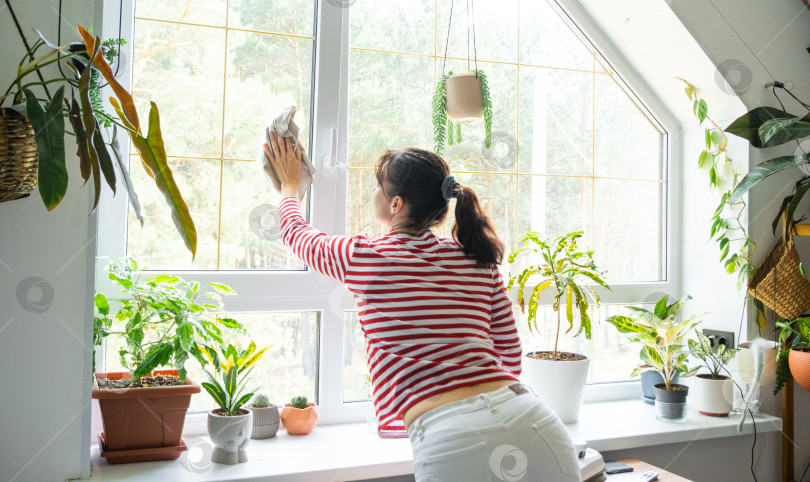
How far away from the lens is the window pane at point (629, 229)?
8.71ft

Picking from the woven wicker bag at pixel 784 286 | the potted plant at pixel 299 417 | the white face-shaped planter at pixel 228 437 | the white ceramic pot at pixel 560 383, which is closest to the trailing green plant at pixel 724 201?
the woven wicker bag at pixel 784 286

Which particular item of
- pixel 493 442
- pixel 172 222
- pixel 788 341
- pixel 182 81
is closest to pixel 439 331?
pixel 493 442

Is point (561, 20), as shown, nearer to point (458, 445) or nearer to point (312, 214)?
point (312, 214)

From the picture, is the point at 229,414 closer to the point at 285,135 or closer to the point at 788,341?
the point at 285,135

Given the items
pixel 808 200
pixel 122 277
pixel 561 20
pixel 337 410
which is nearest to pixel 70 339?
pixel 122 277

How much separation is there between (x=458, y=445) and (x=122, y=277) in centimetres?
100

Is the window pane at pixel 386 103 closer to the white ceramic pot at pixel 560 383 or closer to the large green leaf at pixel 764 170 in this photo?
the white ceramic pot at pixel 560 383

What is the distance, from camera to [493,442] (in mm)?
1327

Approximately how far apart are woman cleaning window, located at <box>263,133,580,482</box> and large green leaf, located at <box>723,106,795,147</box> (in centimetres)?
124

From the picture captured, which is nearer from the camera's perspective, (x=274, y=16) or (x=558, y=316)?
(x=274, y=16)

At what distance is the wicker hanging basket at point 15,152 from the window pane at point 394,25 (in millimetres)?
1205

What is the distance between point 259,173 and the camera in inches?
84.4

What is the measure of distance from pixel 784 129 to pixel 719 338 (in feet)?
2.76

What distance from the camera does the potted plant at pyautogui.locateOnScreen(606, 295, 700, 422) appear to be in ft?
7.69
